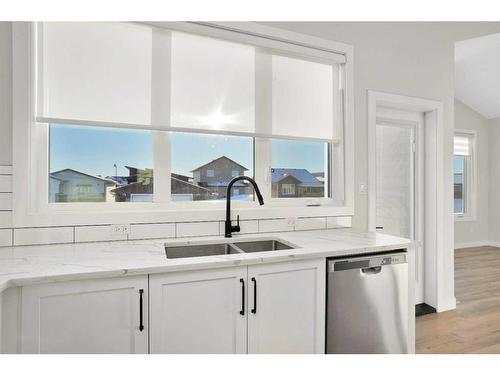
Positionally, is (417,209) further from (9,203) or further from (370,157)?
(9,203)

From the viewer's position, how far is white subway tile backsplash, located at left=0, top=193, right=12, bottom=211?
1.70 meters

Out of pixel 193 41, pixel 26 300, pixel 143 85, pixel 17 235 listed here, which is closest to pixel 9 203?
pixel 17 235

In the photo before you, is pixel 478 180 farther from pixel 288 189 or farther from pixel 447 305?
pixel 288 189

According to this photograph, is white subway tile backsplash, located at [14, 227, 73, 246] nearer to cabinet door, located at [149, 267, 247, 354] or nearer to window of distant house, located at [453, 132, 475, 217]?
cabinet door, located at [149, 267, 247, 354]

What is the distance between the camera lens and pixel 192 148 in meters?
2.24

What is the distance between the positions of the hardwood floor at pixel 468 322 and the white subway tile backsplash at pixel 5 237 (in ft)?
9.33

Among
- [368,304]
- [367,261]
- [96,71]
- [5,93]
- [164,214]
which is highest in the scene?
[96,71]

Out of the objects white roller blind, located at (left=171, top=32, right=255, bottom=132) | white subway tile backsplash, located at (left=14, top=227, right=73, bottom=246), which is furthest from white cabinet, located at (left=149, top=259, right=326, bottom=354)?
white roller blind, located at (left=171, top=32, right=255, bottom=132)

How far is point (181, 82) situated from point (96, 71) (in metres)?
0.54

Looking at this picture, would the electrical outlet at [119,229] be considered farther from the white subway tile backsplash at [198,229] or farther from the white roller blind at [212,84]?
the white roller blind at [212,84]

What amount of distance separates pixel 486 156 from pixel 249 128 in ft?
21.0

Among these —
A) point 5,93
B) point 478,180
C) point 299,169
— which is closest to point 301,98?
point 299,169

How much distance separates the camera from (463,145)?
6129mm

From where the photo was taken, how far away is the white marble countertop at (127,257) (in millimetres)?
1236
